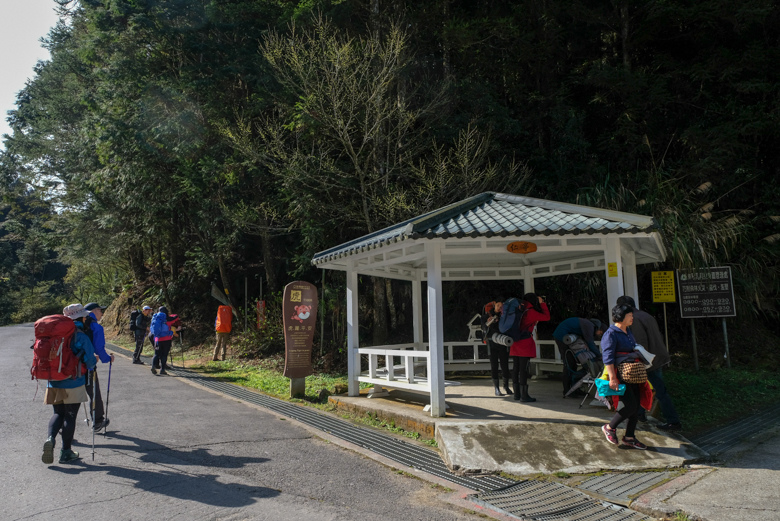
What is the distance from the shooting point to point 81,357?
20.0 feet

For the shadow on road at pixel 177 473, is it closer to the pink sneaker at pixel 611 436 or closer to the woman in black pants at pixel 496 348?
the pink sneaker at pixel 611 436

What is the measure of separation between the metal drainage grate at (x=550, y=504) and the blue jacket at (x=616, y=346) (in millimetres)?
1537

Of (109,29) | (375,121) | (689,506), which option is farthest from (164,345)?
(689,506)

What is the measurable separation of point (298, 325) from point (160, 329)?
517cm

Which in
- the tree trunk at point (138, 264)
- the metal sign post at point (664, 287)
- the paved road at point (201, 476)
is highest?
the tree trunk at point (138, 264)

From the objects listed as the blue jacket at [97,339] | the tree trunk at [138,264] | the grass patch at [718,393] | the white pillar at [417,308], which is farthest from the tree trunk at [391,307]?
the tree trunk at [138,264]

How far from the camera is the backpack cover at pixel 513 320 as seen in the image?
794cm

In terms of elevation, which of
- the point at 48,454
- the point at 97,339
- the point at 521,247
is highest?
the point at 521,247

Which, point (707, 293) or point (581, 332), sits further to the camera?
point (707, 293)

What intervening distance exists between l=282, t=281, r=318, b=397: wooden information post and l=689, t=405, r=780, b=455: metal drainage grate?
261 inches

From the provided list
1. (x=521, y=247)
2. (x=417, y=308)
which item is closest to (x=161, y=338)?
(x=417, y=308)

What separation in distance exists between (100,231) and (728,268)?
2240 centimetres

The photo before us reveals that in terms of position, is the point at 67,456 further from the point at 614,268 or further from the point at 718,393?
the point at 718,393

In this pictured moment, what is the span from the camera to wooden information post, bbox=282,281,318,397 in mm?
10102
